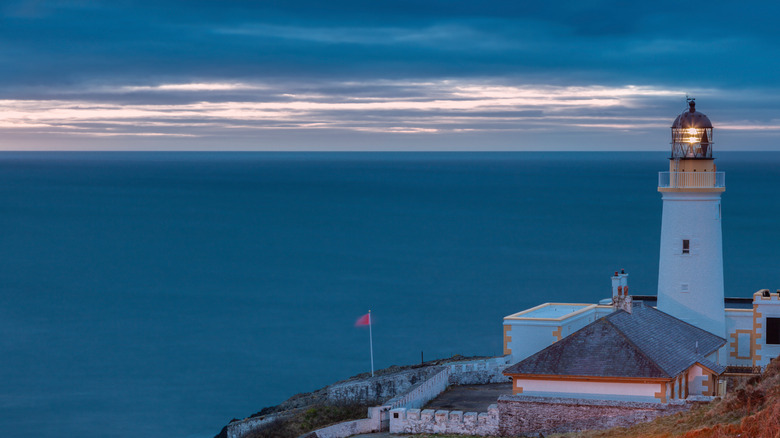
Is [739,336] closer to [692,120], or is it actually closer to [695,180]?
[695,180]

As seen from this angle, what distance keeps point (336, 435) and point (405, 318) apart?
114ft

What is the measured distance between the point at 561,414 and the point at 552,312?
677 cm

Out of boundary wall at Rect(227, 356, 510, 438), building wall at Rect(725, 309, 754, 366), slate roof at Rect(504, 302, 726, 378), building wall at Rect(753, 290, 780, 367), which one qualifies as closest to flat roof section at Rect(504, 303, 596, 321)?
boundary wall at Rect(227, 356, 510, 438)

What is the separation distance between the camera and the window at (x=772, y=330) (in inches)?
938

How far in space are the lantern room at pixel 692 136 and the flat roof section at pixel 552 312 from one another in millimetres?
4832

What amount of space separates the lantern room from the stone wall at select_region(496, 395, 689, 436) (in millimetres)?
8736

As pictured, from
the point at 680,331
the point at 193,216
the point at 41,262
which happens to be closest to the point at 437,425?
the point at 680,331

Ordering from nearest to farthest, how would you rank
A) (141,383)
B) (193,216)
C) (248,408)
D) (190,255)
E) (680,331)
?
(680,331) < (248,408) < (141,383) < (190,255) < (193,216)

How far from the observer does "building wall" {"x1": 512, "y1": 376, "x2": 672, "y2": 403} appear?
18078 millimetres

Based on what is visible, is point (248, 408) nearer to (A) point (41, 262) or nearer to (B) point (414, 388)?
(B) point (414, 388)

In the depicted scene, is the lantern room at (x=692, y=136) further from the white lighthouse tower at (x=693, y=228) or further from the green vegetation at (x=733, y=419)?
the green vegetation at (x=733, y=419)

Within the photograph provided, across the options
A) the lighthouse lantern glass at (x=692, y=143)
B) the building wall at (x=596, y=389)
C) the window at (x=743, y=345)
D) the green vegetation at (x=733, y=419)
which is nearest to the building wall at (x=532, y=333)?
the building wall at (x=596, y=389)

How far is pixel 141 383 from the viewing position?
40.6 meters

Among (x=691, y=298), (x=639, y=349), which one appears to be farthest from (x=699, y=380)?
(x=691, y=298)
